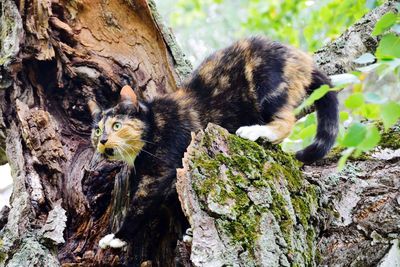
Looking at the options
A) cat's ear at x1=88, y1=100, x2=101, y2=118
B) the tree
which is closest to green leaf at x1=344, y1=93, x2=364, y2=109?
the tree

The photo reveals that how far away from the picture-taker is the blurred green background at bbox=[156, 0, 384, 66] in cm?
601

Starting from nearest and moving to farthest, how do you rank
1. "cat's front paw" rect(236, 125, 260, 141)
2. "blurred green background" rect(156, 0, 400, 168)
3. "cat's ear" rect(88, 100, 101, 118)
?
"blurred green background" rect(156, 0, 400, 168) → "cat's front paw" rect(236, 125, 260, 141) → "cat's ear" rect(88, 100, 101, 118)

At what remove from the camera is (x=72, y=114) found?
3.45 meters

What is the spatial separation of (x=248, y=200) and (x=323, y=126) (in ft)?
3.00

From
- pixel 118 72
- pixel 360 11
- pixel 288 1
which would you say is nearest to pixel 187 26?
pixel 288 1

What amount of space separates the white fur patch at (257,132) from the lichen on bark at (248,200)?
1.09 ft

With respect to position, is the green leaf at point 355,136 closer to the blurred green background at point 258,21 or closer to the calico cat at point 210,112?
the calico cat at point 210,112

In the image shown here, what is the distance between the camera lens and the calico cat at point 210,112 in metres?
2.98

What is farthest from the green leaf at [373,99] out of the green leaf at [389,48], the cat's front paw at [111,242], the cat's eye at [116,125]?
the cat's eye at [116,125]

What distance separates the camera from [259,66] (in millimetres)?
3211

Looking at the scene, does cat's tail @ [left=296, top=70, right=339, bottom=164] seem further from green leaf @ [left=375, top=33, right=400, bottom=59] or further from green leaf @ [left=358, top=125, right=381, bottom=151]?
green leaf @ [left=358, top=125, right=381, bottom=151]

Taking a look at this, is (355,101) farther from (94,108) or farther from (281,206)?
(94,108)

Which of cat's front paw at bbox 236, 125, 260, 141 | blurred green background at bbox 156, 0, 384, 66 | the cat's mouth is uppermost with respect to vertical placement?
blurred green background at bbox 156, 0, 384, 66

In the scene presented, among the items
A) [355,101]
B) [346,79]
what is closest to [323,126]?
[346,79]
